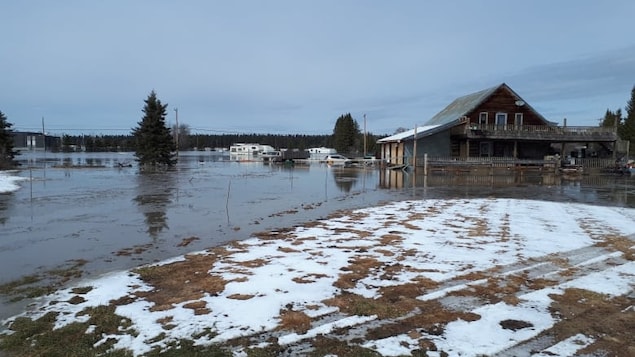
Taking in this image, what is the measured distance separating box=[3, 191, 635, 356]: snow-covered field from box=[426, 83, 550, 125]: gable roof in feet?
117

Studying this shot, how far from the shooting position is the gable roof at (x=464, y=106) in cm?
4447

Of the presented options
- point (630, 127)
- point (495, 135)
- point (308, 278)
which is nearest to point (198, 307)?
point (308, 278)

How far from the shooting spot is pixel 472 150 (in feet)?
145

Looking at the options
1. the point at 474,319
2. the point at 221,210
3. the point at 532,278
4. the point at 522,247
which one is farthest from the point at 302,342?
the point at 221,210

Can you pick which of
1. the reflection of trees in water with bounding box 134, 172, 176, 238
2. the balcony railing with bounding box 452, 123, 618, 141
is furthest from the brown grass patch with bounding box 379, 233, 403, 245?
the balcony railing with bounding box 452, 123, 618, 141

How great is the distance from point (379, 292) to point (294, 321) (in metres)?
1.54

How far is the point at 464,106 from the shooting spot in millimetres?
47531

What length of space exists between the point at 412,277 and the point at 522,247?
3445 mm

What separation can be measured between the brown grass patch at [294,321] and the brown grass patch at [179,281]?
53.5 inches

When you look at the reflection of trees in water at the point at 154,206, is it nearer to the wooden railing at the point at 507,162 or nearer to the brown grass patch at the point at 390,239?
the brown grass patch at the point at 390,239

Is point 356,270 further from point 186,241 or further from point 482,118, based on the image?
point 482,118

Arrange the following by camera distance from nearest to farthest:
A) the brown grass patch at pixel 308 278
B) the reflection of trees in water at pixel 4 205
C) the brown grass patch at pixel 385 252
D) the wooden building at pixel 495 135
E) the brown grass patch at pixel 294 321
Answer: the brown grass patch at pixel 294 321 → the brown grass patch at pixel 308 278 → the brown grass patch at pixel 385 252 → the reflection of trees in water at pixel 4 205 → the wooden building at pixel 495 135

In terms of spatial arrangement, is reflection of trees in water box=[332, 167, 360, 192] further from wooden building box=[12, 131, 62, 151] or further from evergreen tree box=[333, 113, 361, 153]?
wooden building box=[12, 131, 62, 151]

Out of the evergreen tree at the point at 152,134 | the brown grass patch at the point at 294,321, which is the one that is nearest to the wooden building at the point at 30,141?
the evergreen tree at the point at 152,134
